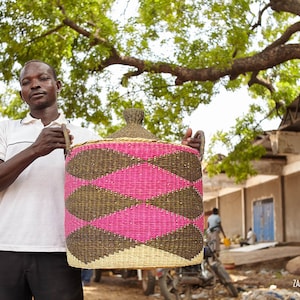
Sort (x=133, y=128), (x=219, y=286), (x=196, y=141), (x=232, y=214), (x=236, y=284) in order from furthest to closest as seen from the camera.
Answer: (x=232, y=214)
(x=236, y=284)
(x=219, y=286)
(x=133, y=128)
(x=196, y=141)

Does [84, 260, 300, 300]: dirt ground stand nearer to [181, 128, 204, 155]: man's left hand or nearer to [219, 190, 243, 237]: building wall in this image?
[181, 128, 204, 155]: man's left hand

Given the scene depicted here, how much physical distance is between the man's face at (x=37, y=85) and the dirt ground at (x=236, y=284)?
6110 millimetres

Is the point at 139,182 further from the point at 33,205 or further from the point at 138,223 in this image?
the point at 33,205


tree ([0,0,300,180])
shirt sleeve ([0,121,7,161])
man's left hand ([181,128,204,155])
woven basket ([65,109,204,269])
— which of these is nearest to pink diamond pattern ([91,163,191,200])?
woven basket ([65,109,204,269])

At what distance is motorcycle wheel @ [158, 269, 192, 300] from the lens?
7.04 m

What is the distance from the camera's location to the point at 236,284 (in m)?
9.66

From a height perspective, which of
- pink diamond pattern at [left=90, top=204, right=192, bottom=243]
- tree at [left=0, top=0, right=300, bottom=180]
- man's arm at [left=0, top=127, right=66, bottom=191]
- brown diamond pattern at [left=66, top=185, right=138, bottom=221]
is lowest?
pink diamond pattern at [left=90, top=204, right=192, bottom=243]

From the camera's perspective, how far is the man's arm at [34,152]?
6.44 feet

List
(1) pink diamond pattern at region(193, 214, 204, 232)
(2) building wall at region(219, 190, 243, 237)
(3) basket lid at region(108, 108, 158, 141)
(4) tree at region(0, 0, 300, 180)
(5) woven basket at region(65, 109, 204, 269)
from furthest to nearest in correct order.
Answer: (2) building wall at region(219, 190, 243, 237), (4) tree at region(0, 0, 300, 180), (3) basket lid at region(108, 108, 158, 141), (1) pink diamond pattern at region(193, 214, 204, 232), (5) woven basket at region(65, 109, 204, 269)

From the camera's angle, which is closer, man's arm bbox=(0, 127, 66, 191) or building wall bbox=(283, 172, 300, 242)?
man's arm bbox=(0, 127, 66, 191)

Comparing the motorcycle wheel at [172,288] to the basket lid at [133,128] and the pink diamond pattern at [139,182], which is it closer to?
the basket lid at [133,128]

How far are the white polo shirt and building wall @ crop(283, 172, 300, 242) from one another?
13.1 metres

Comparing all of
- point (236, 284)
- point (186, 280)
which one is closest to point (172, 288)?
point (186, 280)

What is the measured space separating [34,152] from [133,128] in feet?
2.29
